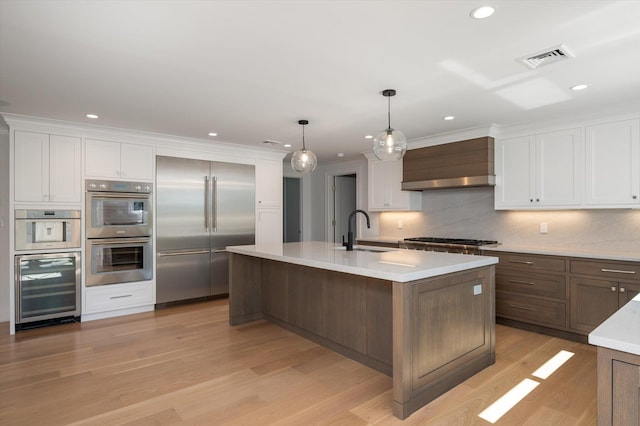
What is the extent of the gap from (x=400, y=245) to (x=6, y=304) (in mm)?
5044

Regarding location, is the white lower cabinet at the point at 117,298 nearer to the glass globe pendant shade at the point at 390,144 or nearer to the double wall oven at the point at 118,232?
the double wall oven at the point at 118,232

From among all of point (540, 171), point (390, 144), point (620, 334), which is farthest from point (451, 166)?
point (620, 334)

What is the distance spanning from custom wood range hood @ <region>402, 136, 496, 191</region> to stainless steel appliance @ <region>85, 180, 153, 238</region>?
11.8 feet

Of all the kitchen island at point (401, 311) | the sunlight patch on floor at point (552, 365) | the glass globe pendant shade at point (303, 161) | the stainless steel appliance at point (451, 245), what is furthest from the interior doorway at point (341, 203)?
the sunlight patch on floor at point (552, 365)

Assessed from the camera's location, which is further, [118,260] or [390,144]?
[118,260]

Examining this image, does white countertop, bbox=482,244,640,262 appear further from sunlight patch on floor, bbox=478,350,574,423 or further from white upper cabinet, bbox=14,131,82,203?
white upper cabinet, bbox=14,131,82,203

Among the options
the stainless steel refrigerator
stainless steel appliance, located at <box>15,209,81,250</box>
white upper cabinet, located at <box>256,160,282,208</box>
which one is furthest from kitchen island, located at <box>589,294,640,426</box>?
white upper cabinet, located at <box>256,160,282,208</box>

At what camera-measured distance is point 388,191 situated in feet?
18.7

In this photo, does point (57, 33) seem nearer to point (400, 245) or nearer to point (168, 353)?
point (168, 353)

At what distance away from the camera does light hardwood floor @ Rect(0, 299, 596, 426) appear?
2.24 meters

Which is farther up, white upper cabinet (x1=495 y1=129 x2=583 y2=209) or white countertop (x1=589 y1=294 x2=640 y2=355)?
white upper cabinet (x1=495 y1=129 x2=583 y2=209)

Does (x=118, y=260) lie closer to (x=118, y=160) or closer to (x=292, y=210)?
(x=118, y=160)

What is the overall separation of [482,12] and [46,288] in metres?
4.85

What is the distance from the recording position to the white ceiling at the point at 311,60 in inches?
74.6
